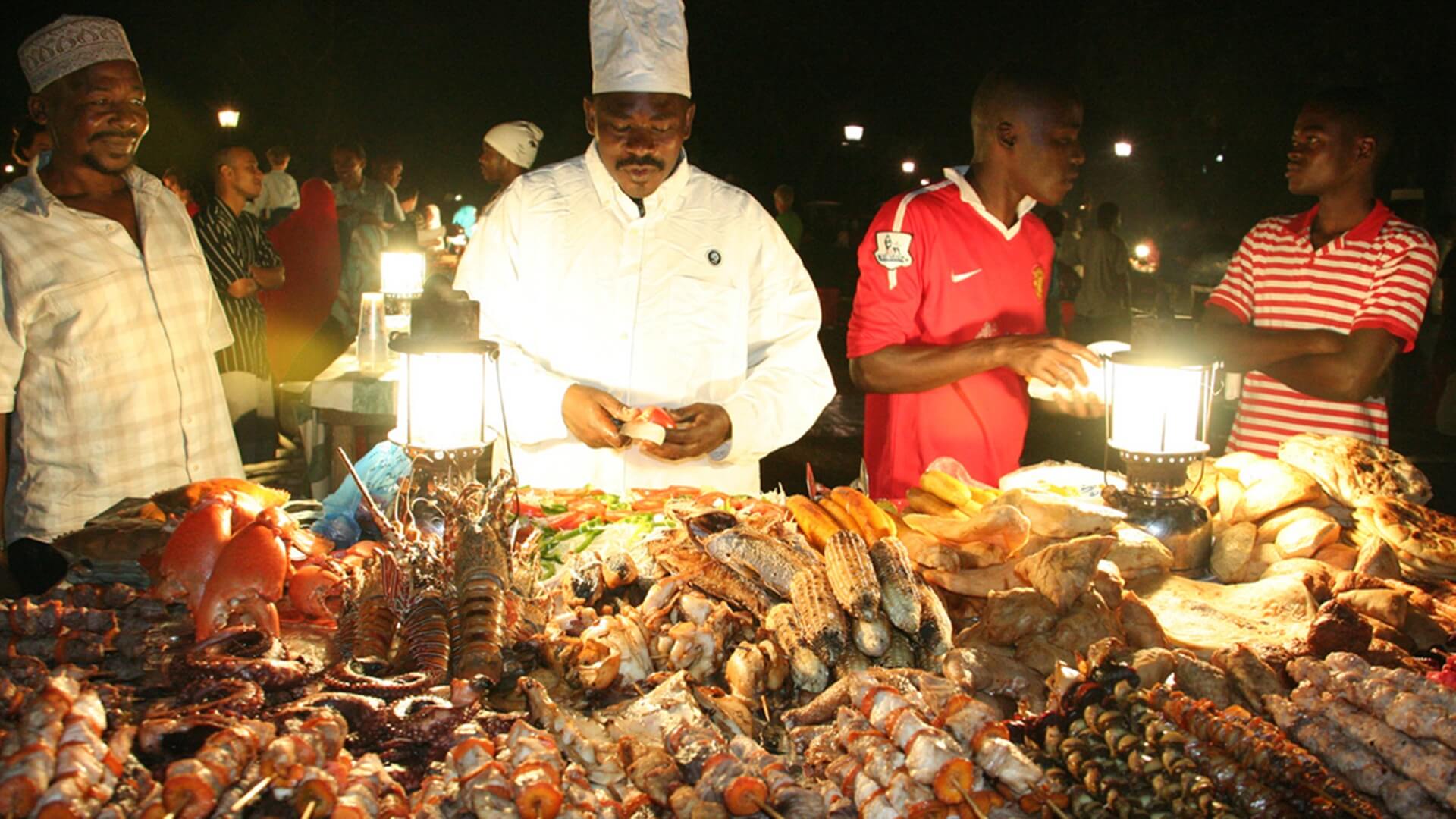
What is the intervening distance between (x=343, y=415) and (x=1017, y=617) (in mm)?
5059

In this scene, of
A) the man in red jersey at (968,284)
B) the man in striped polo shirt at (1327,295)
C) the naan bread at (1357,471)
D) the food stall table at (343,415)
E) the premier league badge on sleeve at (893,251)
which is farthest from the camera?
the food stall table at (343,415)

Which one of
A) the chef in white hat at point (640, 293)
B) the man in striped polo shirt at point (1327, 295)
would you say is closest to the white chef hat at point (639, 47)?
the chef in white hat at point (640, 293)

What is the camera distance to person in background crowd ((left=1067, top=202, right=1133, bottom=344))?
49.5ft

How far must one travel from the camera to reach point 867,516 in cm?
318

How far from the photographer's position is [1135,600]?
9.32ft

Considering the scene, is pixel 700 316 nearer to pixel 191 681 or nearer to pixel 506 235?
pixel 506 235

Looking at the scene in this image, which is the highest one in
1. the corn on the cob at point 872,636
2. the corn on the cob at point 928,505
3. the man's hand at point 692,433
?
the man's hand at point 692,433

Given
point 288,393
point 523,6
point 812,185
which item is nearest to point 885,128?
point 812,185

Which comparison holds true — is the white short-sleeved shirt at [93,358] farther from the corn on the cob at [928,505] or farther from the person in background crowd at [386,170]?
the person in background crowd at [386,170]

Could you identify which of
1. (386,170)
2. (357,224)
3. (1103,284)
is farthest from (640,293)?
(1103,284)

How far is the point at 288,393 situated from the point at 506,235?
11.6 feet

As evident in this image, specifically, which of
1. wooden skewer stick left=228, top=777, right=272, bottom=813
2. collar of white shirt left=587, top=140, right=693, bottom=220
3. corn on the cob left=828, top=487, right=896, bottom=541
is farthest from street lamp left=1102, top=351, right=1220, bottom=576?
wooden skewer stick left=228, top=777, right=272, bottom=813

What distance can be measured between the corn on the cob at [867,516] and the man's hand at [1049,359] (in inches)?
47.5

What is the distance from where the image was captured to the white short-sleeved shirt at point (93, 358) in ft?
13.6
